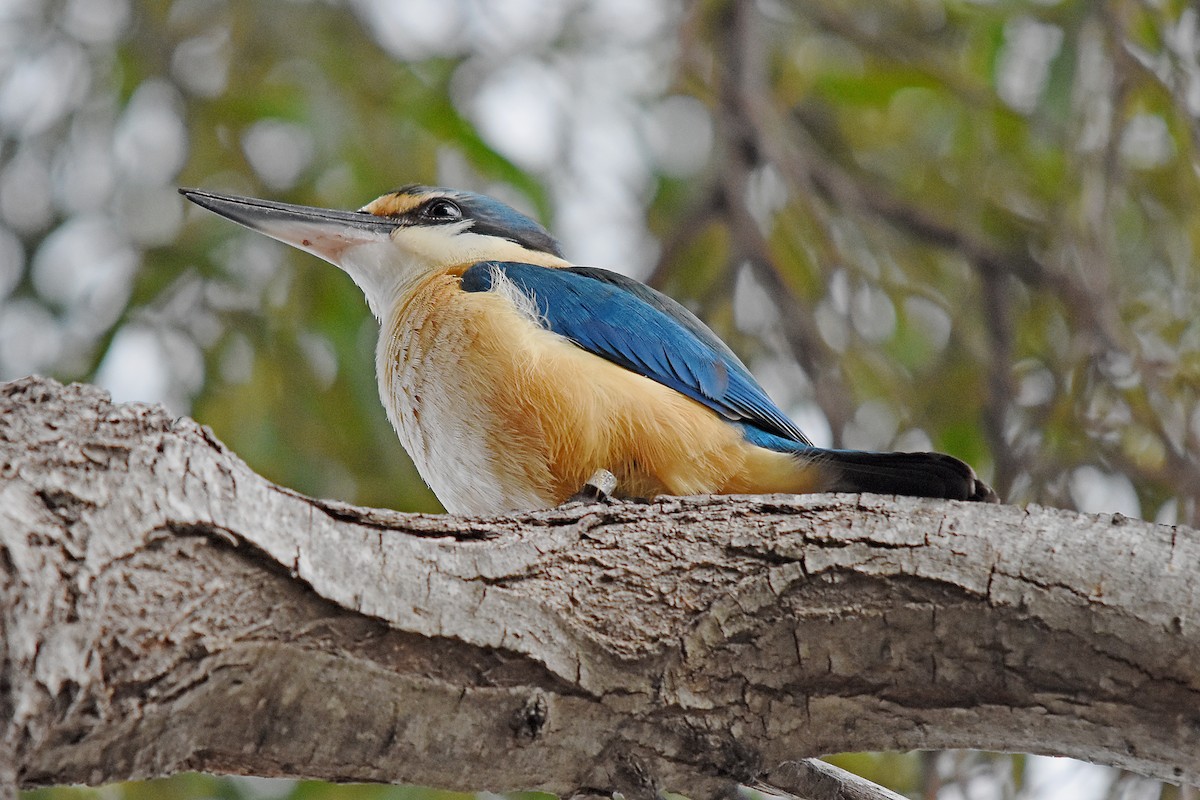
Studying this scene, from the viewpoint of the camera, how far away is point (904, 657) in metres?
2.07

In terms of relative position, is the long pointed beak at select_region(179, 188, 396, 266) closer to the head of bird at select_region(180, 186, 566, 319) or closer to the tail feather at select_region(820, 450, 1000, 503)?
the head of bird at select_region(180, 186, 566, 319)

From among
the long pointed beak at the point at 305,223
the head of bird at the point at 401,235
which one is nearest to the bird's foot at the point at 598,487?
the head of bird at the point at 401,235

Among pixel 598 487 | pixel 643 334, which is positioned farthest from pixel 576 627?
pixel 643 334

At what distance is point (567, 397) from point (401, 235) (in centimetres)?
121

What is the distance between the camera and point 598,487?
111 inches

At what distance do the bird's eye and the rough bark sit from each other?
1.94m

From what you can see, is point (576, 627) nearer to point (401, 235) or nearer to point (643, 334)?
point (643, 334)

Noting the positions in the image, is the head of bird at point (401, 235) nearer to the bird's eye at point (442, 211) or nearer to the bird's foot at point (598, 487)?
the bird's eye at point (442, 211)

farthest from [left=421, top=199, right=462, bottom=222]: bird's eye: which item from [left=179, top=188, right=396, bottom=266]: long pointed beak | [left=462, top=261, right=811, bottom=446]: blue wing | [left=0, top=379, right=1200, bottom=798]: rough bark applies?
[left=0, top=379, right=1200, bottom=798]: rough bark

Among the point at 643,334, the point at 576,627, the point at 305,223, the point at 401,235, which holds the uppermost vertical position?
the point at 401,235

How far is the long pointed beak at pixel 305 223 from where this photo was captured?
139 inches

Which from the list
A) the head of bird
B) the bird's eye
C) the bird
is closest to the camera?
the bird

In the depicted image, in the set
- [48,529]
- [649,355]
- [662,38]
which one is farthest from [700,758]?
[662,38]

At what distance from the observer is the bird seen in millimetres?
2955
